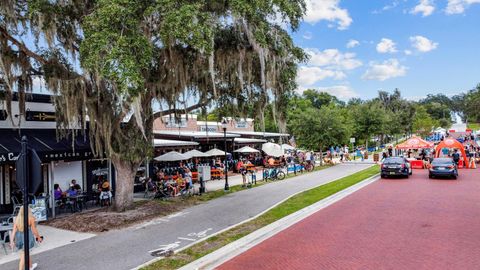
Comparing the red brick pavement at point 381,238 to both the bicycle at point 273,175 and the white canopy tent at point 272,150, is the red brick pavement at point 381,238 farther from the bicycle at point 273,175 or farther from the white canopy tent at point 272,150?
the white canopy tent at point 272,150

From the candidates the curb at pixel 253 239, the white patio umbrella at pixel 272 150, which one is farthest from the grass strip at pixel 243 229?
the white patio umbrella at pixel 272 150

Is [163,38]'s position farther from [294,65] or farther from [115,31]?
[294,65]

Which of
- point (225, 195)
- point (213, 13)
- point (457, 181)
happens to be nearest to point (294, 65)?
point (213, 13)

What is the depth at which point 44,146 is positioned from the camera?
14180 millimetres

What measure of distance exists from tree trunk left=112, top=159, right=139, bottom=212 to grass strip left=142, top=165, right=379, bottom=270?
5.31 m

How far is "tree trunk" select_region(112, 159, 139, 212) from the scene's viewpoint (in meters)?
14.6

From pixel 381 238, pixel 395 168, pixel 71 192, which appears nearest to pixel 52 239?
pixel 71 192

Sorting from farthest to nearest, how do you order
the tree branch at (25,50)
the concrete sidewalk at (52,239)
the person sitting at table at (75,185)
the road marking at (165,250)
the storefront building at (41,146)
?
1. the person sitting at table at (75,185)
2. the storefront building at (41,146)
3. the tree branch at (25,50)
4. the concrete sidewalk at (52,239)
5. the road marking at (165,250)

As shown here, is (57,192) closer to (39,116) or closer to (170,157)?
(39,116)

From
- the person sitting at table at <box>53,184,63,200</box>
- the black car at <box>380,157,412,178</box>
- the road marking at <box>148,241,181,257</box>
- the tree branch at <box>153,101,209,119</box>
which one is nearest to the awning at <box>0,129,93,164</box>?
the person sitting at table at <box>53,184,63,200</box>

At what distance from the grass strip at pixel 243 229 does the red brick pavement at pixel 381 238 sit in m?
0.92

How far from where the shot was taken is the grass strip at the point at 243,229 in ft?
28.5

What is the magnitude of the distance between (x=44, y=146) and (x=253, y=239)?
9077mm

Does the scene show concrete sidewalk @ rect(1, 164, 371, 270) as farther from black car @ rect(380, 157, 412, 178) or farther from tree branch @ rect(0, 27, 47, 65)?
black car @ rect(380, 157, 412, 178)
